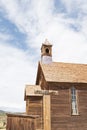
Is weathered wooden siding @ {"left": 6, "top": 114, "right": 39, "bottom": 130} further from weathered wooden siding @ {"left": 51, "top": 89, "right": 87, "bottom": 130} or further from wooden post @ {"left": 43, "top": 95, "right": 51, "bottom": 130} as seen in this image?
weathered wooden siding @ {"left": 51, "top": 89, "right": 87, "bottom": 130}

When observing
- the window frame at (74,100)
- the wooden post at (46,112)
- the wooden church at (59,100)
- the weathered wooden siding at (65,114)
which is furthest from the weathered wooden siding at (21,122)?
the window frame at (74,100)

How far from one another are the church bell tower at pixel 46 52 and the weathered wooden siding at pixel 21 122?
13.9 m

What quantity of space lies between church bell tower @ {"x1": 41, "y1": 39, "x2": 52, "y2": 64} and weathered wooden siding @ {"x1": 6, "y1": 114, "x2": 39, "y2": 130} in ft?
45.6

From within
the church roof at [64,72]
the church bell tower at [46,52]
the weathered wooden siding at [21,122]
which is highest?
the church bell tower at [46,52]

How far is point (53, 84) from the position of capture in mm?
29375

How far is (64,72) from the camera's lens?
31594 millimetres

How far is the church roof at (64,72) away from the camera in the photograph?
30.0m

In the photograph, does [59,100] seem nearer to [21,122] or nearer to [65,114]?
[65,114]

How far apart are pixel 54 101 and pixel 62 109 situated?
1262mm

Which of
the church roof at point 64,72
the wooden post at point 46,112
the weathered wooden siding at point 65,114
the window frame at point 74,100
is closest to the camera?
the wooden post at point 46,112

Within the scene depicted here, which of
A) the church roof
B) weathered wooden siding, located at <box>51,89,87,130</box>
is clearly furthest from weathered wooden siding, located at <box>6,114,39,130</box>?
the church roof

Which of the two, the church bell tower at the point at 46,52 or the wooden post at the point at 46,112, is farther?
the church bell tower at the point at 46,52

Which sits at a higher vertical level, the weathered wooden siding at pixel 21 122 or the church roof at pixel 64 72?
the church roof at pixel 64 72

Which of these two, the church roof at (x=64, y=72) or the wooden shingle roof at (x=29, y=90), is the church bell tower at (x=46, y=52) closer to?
the church roof at (x=64, y=72)
